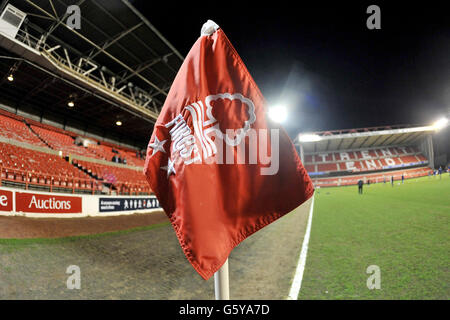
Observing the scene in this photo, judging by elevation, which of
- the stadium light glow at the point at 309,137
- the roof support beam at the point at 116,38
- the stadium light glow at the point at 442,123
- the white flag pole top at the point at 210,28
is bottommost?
the white flag pole top at the point at 210,28

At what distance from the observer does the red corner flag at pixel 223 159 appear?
41.0 inches

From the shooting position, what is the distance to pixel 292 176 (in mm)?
1170

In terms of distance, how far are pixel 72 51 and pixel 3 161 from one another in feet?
29.1

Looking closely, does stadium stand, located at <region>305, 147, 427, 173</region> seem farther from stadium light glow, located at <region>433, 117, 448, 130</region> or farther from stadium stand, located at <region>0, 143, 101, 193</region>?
stadium stand, located at <region>0, 143, 101, 193</region>

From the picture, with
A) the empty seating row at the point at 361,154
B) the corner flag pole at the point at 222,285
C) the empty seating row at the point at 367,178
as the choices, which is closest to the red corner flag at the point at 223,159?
the corner flag pole at the point at 222,285

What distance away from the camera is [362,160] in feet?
134

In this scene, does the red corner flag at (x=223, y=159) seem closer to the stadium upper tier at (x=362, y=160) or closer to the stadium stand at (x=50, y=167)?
the stadium stand at (x=50, y=167)

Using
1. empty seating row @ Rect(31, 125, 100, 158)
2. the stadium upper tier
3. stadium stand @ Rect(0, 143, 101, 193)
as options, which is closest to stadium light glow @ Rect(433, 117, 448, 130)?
the stadium upper tier

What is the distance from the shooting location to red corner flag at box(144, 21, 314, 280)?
1.04 m

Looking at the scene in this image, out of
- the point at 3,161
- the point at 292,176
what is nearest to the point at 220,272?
the point at 292,176

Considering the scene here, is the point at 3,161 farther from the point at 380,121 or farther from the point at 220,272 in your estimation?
the point at 380,121

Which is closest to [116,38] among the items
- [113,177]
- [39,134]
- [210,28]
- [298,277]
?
[39,134]

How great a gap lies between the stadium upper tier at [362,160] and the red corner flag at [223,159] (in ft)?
136

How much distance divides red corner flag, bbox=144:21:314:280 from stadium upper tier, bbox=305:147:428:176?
4135cm
